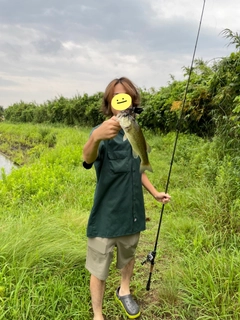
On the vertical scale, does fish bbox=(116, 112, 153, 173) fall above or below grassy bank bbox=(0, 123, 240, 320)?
above

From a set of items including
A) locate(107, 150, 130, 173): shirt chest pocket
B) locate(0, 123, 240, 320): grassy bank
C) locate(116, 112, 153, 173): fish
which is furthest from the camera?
locate(0, 123, 240, 320): grassy bank

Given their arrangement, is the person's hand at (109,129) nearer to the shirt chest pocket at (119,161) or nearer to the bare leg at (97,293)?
the shirt chest pocket at (119,161)

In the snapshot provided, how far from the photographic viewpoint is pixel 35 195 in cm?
423

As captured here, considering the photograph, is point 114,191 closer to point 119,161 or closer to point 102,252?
point 119,161

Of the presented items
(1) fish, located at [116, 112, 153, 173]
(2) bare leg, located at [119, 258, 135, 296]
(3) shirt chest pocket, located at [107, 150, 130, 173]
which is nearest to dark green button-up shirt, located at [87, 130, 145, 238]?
(3) shirt chest pocket, located at [107, 150, 130, 173]

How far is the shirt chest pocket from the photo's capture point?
5.60 feet

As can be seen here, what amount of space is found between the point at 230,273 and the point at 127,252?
0.78 meters

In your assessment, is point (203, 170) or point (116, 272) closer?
point (116, 272)

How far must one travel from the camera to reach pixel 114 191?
174 cm

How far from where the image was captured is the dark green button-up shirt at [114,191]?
1712 mm

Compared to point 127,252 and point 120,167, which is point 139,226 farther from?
point 120,167

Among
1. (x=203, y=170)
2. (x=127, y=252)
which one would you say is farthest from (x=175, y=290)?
(x=203, y=170)

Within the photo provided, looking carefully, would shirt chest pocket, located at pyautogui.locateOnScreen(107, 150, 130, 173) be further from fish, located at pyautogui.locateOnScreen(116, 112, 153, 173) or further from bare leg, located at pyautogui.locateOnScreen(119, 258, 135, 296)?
bare leg, located at pyautogui.locateOnScreen(119, 258, 135, 296)

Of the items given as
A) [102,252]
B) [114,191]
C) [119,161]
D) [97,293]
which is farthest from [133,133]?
[97,293]
